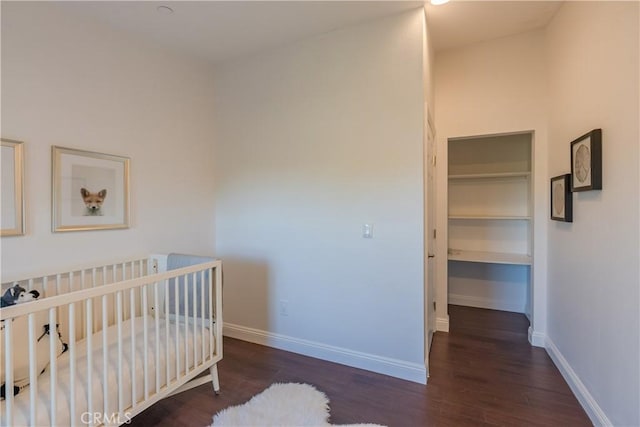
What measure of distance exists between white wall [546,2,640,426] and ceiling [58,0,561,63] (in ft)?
1.38

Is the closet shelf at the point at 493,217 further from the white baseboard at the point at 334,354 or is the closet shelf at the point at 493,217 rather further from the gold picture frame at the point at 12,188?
the gold picture frame at the point at 12,188

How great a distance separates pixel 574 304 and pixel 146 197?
3237 mm

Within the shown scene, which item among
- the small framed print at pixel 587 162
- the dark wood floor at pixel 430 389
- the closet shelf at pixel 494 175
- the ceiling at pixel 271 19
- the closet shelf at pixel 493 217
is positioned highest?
the ceiling at pixel 271 19

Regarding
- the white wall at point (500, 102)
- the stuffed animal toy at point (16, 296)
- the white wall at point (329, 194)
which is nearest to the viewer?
the stuffed animal toy at point (16, 296)

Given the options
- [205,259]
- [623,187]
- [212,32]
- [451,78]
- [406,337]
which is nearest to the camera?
[623,187]

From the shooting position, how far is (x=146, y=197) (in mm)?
2490

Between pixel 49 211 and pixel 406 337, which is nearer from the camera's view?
pixel 49 211

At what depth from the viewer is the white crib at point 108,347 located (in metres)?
1.25

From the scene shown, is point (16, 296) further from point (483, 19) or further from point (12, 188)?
point (483, 19)

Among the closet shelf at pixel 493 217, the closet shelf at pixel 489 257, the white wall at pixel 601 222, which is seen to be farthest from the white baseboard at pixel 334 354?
the closet shelf at pixel 493 217

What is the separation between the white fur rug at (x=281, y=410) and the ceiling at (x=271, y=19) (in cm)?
259

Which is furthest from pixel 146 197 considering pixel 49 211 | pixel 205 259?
pixel 205 259

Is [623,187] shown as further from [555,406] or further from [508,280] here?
[508,280]

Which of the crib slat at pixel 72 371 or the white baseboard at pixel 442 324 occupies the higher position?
the crib slat at pixel 72 371
